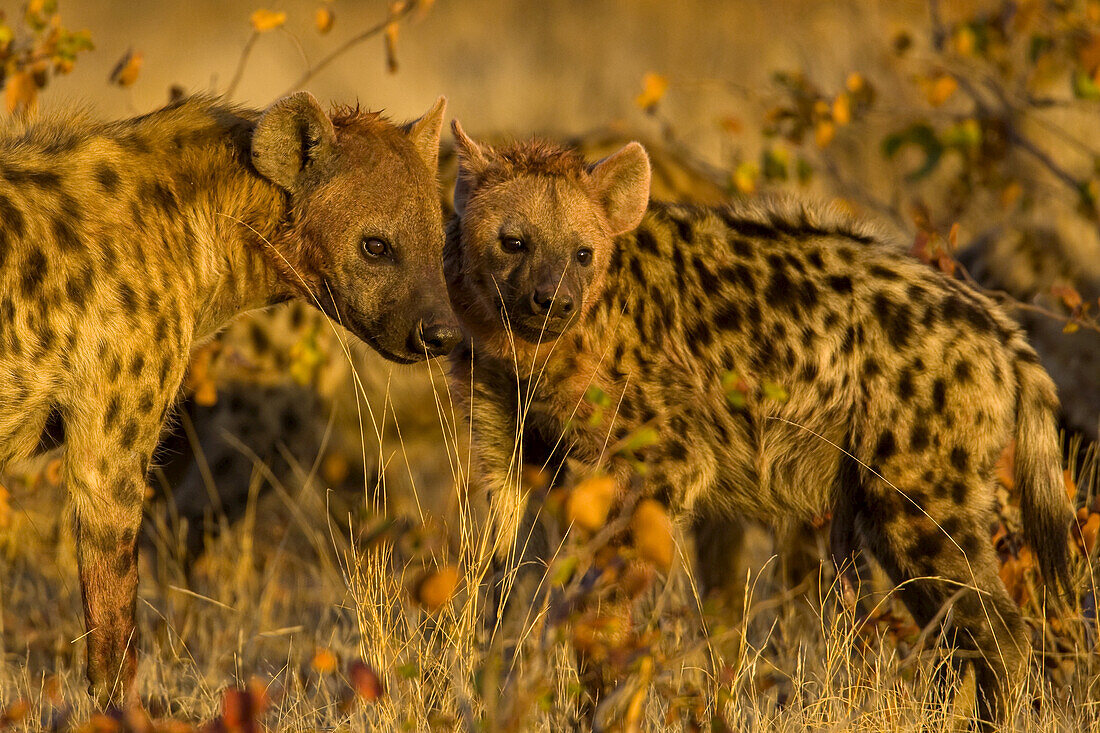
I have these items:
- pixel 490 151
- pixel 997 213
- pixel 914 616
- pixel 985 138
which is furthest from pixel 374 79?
pixel 914 616

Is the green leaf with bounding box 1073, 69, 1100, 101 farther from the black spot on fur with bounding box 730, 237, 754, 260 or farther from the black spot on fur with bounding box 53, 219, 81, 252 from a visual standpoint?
the black spot on fur with bounding box 53, 219, 81, 252

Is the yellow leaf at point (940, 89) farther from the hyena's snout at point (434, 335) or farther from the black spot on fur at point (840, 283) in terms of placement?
the hyena's snout at point (434, 335)

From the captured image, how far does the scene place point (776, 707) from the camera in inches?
157

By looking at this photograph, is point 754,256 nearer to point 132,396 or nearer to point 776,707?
point 776,707

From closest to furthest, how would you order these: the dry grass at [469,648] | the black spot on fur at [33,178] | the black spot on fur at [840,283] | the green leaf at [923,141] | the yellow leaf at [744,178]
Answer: the dry grass at [469,648] → the black spot on fur at [33,178] → the black spot on fur at [840,283] → the yellow leaf at [744,178] → the green leaf at [923,141]

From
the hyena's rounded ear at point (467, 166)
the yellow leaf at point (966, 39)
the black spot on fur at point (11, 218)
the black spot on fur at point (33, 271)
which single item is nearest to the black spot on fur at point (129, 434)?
the black spot on fur at point (33, 271)

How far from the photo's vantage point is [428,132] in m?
3.86

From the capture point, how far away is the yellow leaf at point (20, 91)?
184 inches

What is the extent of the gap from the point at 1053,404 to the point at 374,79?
885 cm

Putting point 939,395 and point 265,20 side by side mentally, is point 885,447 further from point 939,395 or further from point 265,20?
point 265,20

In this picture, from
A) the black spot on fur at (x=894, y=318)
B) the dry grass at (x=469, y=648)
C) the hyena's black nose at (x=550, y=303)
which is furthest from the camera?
the black spot on fur at (x=894, y=318)

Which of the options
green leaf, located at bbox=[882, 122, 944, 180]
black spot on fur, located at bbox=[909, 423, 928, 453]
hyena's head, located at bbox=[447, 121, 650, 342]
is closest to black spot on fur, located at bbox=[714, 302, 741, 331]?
hyena's head, located at bbox=[447, 121, 650, 342]

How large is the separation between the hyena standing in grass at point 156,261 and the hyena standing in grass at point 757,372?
38cm

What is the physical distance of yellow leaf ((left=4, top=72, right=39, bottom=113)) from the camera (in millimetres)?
4668
